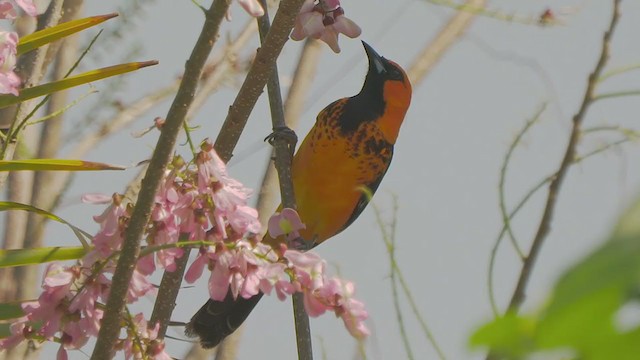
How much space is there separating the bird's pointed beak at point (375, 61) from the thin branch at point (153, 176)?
2.45 meters

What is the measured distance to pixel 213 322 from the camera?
256 cm

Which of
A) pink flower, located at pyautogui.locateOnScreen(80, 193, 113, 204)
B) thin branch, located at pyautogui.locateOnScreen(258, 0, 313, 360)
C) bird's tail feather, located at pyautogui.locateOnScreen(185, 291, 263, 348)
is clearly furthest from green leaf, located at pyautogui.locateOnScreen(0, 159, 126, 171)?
bird's tail feather, located at pyautogui.locateOnScreen(185, 291, 263, 348)

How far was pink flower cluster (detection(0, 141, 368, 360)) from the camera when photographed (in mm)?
1334

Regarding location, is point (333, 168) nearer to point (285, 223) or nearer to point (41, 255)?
point (285, 223)

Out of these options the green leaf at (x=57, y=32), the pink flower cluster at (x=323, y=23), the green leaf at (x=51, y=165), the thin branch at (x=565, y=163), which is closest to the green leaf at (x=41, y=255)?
the green leaf at (x=51, y=165)

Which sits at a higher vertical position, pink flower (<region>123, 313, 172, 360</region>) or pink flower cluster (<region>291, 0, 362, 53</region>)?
pink flower cluster (<region>291, 0, 362, 53</region>)

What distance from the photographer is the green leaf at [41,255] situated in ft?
4.52

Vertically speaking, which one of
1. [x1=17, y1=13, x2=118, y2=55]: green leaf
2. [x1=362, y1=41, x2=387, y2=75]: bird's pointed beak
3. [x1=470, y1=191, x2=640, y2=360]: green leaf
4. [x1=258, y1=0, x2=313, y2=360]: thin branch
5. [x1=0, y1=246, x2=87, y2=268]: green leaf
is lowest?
[x1=362, y1=41, x2=387, y2=75]: bird's pointed beak

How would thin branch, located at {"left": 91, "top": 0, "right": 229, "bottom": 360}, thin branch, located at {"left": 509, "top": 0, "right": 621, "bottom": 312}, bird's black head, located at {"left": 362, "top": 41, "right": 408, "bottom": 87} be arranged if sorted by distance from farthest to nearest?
bird's black head, located at {"left": 362, "top": 41, "right": 408, "bottom": 87} < thin branch, located at {"left": 91, "top": 0, "right": 229, "bottom": 360} < thin branch, located at {"left": 509, "top": 0, "right": 621, "bottom": 312}

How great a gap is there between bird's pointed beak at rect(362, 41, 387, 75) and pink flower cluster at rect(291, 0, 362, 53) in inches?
62.6

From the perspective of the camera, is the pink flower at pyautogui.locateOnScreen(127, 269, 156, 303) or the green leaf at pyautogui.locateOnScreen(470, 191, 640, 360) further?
the pink flower at pyautogui.locateOnScreen(127, 269, 156, 303)

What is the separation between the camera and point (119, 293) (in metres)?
1.18

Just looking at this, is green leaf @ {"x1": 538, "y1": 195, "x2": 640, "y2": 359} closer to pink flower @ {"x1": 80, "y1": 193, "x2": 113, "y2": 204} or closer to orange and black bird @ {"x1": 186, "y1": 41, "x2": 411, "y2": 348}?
pink flower @ {"x1": 80, "y1": 193, "x2": 113, "y2": 204}

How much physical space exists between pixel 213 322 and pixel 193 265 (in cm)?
119
